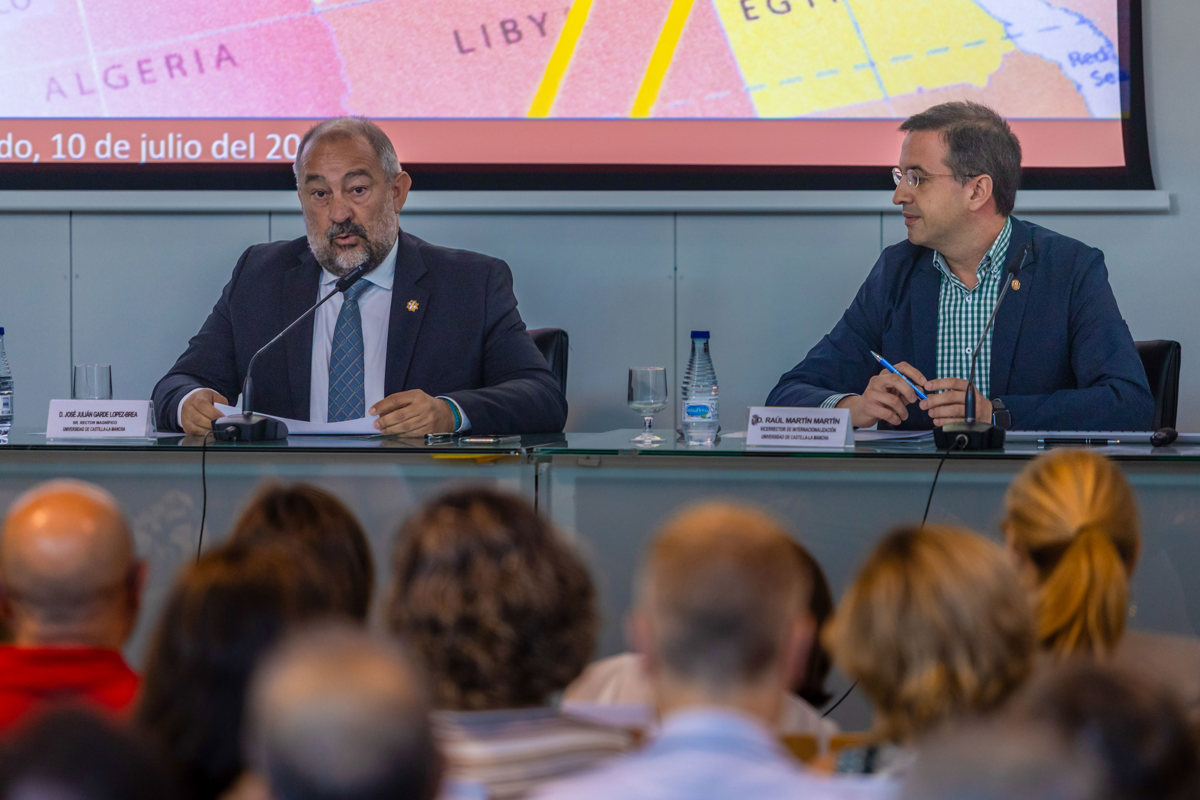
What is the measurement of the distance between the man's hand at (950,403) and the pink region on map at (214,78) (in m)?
2.13

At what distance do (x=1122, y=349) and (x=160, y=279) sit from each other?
2.84m

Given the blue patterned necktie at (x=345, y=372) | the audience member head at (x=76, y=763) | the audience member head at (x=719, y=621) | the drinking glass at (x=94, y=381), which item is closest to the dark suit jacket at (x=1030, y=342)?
the blue patterned necktie at (x=345, y=372)

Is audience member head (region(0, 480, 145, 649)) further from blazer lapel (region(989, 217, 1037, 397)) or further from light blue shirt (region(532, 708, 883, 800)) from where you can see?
blazer lapel (region(989, 217, 1037, 397))

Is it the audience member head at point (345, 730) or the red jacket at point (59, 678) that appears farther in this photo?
the red jacket at point (59, 678)

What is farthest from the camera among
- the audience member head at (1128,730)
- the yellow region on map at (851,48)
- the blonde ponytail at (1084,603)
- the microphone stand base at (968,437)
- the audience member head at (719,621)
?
the yellow region on map at (851,48)

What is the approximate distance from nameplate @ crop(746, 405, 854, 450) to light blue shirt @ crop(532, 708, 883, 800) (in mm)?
1272

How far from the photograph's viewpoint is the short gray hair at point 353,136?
10.4ft

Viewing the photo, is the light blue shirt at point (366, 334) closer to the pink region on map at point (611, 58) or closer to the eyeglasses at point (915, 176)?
the pink region on map at point (611, 58)

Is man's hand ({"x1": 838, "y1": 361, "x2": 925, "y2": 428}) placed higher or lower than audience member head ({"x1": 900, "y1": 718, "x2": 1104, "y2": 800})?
higher

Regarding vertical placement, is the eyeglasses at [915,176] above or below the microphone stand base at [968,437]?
above

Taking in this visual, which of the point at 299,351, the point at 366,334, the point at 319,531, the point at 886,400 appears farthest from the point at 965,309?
the point at 319,531

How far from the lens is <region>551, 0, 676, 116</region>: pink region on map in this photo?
3820 mm

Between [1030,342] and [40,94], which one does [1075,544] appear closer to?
[1030,342]

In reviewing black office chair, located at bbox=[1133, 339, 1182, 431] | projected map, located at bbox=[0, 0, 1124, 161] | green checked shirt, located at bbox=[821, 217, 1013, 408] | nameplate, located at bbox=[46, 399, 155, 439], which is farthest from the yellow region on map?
nameplate, located at bbox=[46, 399, 155, 439]
